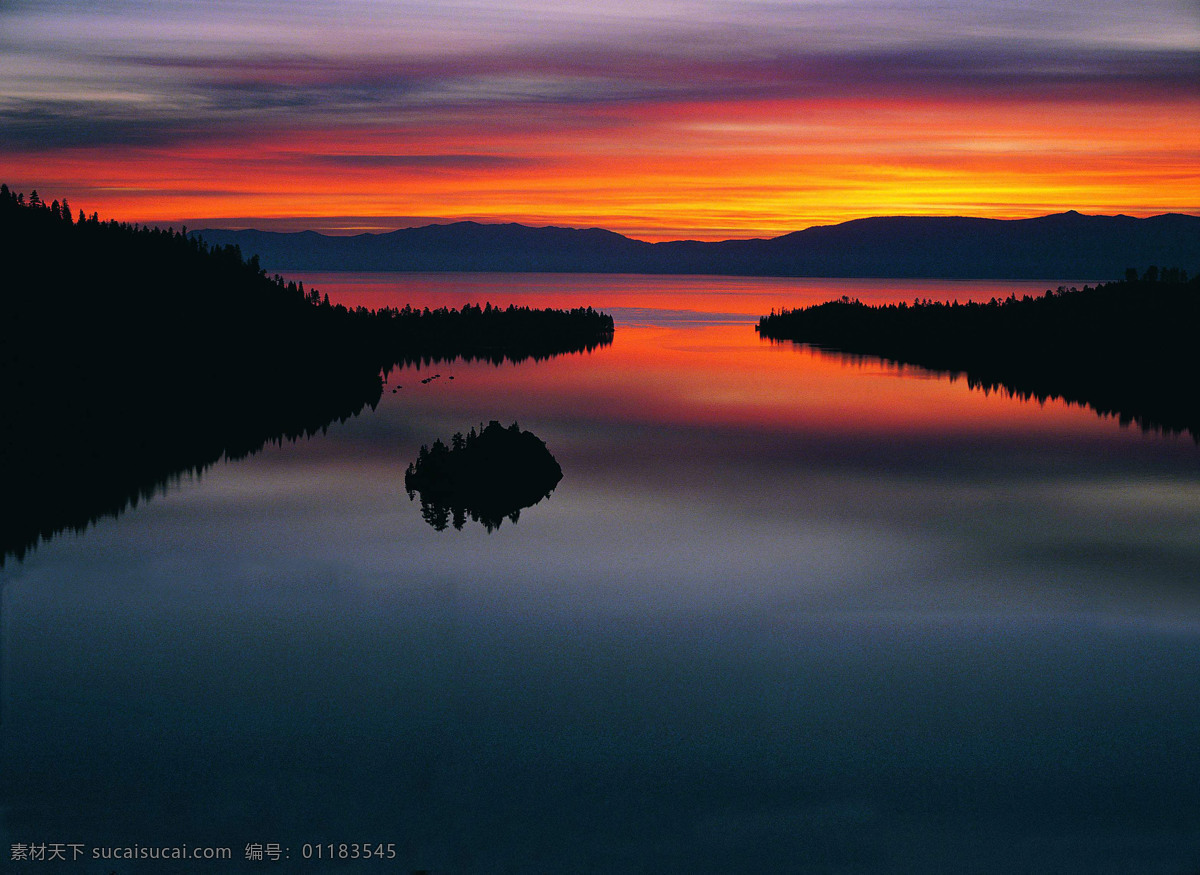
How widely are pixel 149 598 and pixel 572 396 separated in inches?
2203

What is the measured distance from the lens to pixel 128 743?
63.5 ft

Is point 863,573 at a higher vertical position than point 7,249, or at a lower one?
lower

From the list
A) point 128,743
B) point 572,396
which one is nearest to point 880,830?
point 128,743

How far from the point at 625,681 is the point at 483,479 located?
69.1ft

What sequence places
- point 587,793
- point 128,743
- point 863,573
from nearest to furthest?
point 587,793, point 128,743, point 863,573

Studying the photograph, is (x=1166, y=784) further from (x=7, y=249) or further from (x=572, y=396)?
(x=7, y=249)

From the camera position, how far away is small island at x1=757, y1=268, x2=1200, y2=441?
88.4m

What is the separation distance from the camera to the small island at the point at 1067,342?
88.4 metres

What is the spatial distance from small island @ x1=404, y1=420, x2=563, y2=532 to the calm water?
4.47 feet

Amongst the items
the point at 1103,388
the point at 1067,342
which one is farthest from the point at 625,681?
the point at 1067,342

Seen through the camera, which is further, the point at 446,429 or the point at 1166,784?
the point at 446,429

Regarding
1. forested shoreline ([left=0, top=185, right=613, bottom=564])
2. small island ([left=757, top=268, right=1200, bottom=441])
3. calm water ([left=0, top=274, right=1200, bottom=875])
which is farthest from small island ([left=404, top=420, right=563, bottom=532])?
small island ([left=757, top=268, right=1200, bottom=441])

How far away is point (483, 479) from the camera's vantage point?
42750 mm

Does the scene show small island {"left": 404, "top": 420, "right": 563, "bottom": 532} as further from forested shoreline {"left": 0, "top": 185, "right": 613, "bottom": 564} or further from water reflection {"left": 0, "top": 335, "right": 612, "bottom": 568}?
forested shoreline {"left": 0, "top": 185, "right": 613, "bottom": 564}
